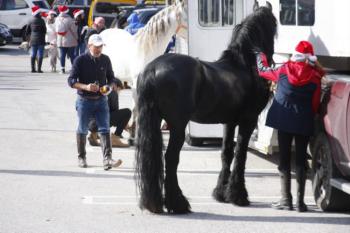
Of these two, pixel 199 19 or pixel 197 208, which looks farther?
pixel 199 19

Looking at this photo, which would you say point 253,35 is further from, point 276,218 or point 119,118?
point 119,118

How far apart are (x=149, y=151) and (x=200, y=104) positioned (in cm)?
78

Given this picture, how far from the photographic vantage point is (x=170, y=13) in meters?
14.0

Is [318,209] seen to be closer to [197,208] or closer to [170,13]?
[197,208]

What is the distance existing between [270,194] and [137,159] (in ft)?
6.54

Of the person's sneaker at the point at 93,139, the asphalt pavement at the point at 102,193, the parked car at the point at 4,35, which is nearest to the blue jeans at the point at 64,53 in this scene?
the parked car at the point at 4,35

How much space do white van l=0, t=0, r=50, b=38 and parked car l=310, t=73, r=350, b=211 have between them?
30.4 meters

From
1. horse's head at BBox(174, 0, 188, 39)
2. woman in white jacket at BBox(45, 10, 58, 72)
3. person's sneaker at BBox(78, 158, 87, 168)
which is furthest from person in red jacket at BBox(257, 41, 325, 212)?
woman in white jacket at BBox(45, 10, 58, 72)

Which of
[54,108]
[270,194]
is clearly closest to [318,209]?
[270,194]

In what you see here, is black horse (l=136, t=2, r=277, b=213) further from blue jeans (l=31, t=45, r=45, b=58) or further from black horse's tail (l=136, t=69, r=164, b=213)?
blue jeans (l=31, t=45, r=45, b=58)

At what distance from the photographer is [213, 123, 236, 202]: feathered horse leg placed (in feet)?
31.8

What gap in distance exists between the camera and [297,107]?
29.2 feet

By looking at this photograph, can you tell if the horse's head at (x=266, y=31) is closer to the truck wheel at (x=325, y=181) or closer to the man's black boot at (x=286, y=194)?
the truck wheel at (x=325, y=181)

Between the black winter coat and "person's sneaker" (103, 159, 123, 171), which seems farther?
the black winter coat
